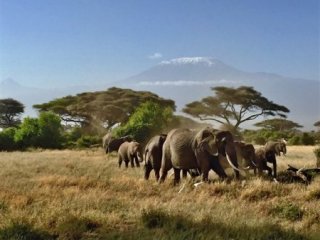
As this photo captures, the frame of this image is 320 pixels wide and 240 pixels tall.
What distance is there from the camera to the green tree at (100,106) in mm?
45312

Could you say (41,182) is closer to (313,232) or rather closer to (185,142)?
(185,142)

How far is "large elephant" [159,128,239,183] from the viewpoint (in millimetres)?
12445

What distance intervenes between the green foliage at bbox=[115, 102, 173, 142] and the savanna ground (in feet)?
78.8

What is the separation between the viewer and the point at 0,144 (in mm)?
40281

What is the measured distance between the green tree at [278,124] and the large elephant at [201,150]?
33.6 meters

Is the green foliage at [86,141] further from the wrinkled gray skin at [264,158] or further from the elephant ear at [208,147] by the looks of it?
the elephant ear at [208,147]

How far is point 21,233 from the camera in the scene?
697 cm

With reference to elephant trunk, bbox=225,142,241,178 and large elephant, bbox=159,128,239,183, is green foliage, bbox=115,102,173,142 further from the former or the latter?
elephant trunk, bbox=225,142,241,178

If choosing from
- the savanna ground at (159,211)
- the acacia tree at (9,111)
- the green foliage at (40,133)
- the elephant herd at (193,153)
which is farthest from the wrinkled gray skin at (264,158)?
the acacia tree at (9,111)

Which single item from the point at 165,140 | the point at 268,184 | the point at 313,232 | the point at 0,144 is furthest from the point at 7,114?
the point at 313,232

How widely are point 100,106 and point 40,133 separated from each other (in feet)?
19.5

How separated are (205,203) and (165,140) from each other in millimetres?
4863

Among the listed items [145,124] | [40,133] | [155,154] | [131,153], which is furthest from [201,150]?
[40,133]

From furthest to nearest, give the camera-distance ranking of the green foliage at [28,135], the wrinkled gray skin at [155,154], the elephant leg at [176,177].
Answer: the green foliage at [28,135] → the wrinkled gray skin at [155,154] → the elephant leg at [176,177]
